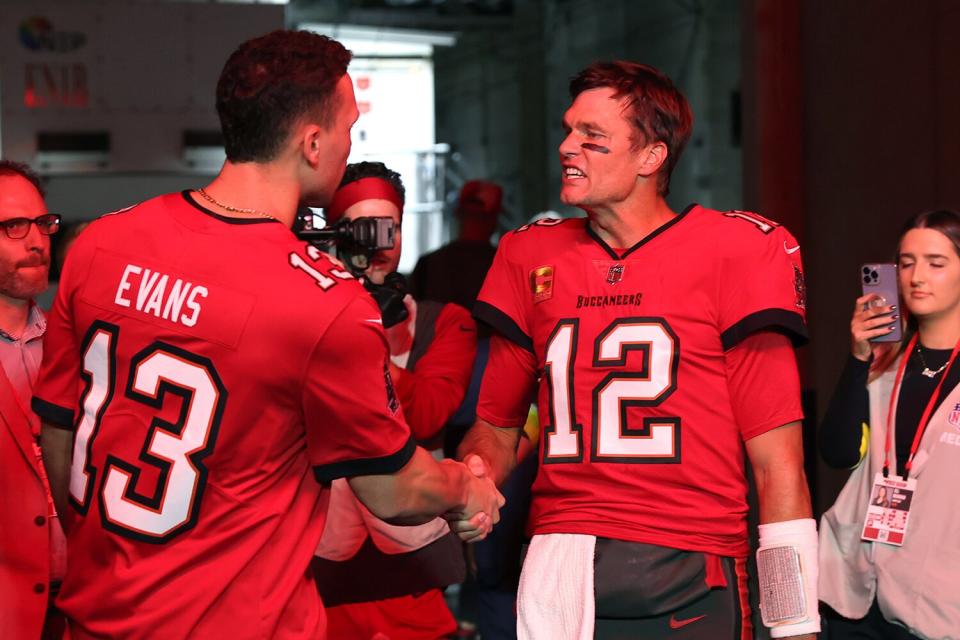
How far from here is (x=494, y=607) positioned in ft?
13.2

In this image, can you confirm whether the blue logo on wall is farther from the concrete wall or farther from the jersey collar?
the jersey collar

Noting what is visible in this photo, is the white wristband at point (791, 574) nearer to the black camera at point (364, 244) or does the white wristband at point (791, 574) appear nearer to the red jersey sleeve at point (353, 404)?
the red jersey sleeve at point (353, 404)

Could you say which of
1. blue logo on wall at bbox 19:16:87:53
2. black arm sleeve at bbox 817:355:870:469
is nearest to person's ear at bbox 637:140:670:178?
black arm sleeve at bbox 817:355:870:469

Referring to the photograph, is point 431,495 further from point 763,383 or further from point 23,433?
point 23,433

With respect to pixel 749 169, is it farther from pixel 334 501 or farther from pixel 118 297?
pixel 118 297

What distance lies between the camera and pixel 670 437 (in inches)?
110

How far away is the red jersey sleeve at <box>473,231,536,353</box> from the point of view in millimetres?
3094

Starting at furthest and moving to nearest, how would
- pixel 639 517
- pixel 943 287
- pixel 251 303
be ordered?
pixel 943 287
pixel 639 517
pixel 251 303

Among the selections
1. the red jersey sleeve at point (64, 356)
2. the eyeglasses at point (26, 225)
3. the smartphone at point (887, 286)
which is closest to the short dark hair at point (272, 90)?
the red jersey sleeve at point (64, 356)

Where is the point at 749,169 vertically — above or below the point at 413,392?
above

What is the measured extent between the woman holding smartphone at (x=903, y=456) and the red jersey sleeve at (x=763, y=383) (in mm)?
967

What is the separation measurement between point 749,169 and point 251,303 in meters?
5.34

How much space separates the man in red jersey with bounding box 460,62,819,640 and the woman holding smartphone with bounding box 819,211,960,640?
0.93 m

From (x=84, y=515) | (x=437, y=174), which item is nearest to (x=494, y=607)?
(x=84, y=515)
